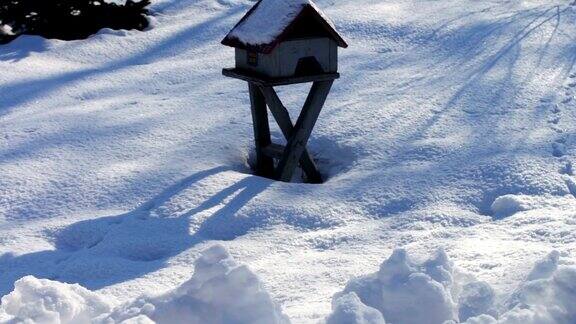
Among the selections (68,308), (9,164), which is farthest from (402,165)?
(68,308)

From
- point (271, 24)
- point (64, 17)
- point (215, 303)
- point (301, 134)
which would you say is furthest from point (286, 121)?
point (64, 17)

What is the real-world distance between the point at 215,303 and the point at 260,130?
340cm

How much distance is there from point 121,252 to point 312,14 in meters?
2.16

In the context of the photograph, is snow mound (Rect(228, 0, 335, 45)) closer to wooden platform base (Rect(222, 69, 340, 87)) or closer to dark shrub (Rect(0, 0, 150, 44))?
wooden platform base (Rect(222, 69, 340, 87))

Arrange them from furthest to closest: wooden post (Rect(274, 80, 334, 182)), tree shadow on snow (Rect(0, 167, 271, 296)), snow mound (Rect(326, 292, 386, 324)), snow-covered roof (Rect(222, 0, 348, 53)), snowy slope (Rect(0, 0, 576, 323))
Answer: wooden post (Rect(274, 80, 334, 182)) → snow-covered roof (Rect(222, 0, 348, 53)) → snowy slope (Rect(0, 0, 576, 323)) → tree shadow on snow (Rect(0, 167, 271, 296)) → snow mound (Rect(326, 292, 386, 324))

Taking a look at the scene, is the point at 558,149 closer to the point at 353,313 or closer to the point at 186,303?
the point at 353,313

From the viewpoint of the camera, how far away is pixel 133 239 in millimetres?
6180

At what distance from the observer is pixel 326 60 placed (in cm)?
718

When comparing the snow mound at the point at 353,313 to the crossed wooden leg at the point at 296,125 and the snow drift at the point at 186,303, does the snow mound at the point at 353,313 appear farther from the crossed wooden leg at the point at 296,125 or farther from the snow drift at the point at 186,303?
the crossed wooden leg at the point at 296,125

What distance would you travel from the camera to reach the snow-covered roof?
6.85 m

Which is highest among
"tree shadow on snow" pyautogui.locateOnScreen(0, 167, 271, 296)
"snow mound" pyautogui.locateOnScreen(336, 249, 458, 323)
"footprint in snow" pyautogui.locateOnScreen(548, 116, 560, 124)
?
"snow mound" pyautogui.locateOnScreen(336, 249, 458, 323)

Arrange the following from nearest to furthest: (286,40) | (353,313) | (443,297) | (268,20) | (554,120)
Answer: (353,313), (443,297), (286,40), (268,20), (554,120)

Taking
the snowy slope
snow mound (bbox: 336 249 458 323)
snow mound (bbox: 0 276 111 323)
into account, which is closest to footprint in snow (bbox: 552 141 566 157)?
the snowy slope

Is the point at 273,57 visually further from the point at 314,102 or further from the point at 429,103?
the point at 429,103
